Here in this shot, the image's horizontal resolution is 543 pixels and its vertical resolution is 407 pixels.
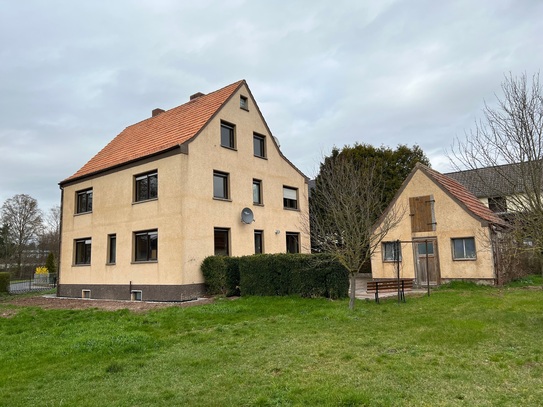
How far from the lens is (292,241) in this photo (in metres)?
23.5

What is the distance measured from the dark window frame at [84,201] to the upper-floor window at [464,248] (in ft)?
62.6

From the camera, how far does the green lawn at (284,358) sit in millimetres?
5211

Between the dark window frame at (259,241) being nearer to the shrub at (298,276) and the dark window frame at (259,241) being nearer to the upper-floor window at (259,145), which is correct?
the upper-floor window at (259,145)

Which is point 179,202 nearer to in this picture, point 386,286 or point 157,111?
point 386,286

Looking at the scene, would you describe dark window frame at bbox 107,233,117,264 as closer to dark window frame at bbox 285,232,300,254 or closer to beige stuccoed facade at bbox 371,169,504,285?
dark window frame at bbox 285,232,300,254

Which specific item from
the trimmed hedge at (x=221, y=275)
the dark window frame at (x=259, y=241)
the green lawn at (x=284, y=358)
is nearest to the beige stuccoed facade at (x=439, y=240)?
the dark window frame at (x=259, y=241)

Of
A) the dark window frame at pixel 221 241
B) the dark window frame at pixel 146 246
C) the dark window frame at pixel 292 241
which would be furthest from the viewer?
the dark window frame at pixel 292 241

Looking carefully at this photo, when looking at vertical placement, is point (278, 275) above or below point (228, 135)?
below

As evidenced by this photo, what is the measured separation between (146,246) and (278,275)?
270 inches

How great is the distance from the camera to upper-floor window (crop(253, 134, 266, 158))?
72.3ft

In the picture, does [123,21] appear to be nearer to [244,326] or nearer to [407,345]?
[244,326]

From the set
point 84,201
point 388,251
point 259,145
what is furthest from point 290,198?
point 84,201

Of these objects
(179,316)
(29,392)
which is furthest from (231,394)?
(179,316)

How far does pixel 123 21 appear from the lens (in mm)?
10781
